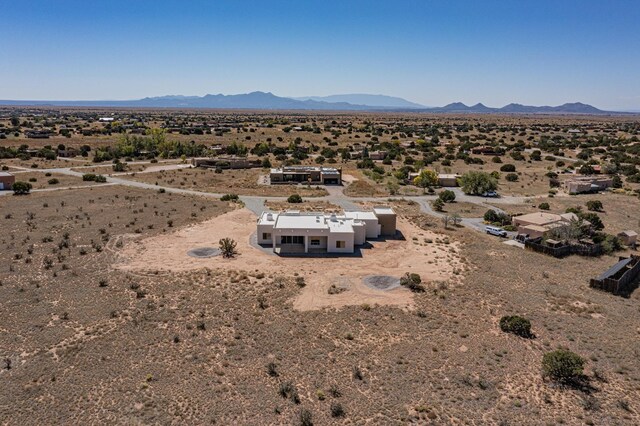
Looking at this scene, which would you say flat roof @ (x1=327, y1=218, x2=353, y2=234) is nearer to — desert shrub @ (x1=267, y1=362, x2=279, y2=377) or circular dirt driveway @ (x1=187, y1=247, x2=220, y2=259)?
circular dirt driveway @ (x1=187, y1=247, x2=220, y2=259)

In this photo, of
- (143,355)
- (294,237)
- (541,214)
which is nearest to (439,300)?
(294,237)

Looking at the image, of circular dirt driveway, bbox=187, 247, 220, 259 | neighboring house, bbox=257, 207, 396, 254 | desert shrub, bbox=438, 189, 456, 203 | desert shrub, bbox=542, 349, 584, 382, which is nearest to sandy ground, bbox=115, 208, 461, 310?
circular dirt driveway, bbox=187, 247, 220, 259

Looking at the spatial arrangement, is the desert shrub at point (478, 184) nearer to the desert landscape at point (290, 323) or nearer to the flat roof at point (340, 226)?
the desert landscape at point (290, 323)

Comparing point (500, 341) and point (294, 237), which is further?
point (294, 237)

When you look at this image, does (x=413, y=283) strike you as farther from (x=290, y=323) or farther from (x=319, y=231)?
(x=319, y=231)

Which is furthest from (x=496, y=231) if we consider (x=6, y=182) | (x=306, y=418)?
(x=6, y=182)

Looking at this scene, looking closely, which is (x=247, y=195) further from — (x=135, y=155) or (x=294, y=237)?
(x=135, y=155)
